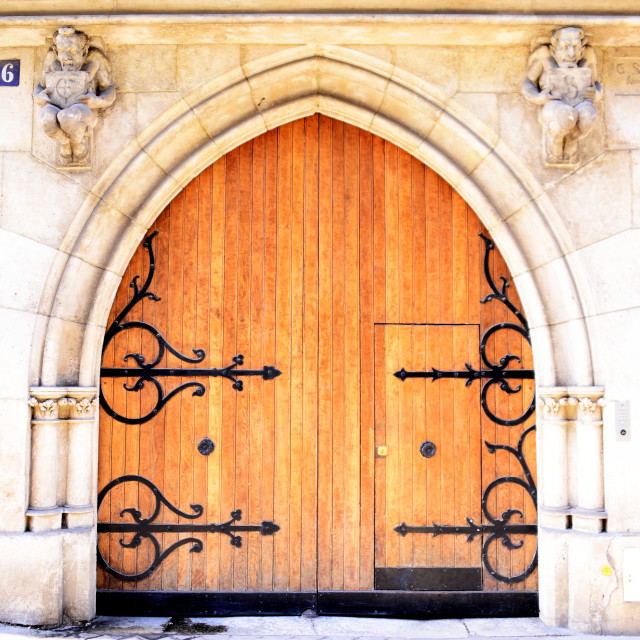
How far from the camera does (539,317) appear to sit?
387 cm

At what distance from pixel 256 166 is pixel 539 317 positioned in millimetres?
1772

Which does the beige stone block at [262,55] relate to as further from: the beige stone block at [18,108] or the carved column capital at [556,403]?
the carved column capital at [556,403]

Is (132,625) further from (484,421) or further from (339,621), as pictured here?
(484,421)

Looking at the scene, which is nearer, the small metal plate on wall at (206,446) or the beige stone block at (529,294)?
the beige stone block at (529,294)

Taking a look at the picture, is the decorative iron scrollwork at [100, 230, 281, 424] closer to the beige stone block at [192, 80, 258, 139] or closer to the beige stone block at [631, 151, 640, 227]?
the beige stone block at [192, 80, 258, 139]

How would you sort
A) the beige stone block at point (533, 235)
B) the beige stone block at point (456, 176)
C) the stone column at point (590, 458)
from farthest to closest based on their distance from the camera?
the beige stone block at point (456, 176)
the beige stone block at point (533, 235)
the stone column at point (590, 458)

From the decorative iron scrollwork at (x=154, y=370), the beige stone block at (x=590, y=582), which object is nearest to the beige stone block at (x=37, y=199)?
the decorative iron scrollwork at (x=154, y=370)

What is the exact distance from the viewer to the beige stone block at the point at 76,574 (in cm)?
371

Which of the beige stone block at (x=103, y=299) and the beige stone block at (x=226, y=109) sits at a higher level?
the beige stone block at (x=226, y=109)

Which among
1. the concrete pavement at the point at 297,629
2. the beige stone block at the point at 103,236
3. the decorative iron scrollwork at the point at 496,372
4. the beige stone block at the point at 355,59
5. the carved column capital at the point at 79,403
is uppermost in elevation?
the beige stone block at the point at 355,59

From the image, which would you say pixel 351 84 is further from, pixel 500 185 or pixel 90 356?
pixel 90 356

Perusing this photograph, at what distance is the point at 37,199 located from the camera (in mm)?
3791

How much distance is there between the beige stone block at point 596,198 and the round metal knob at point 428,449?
133 cm

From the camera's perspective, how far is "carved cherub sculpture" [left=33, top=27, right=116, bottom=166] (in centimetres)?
366
